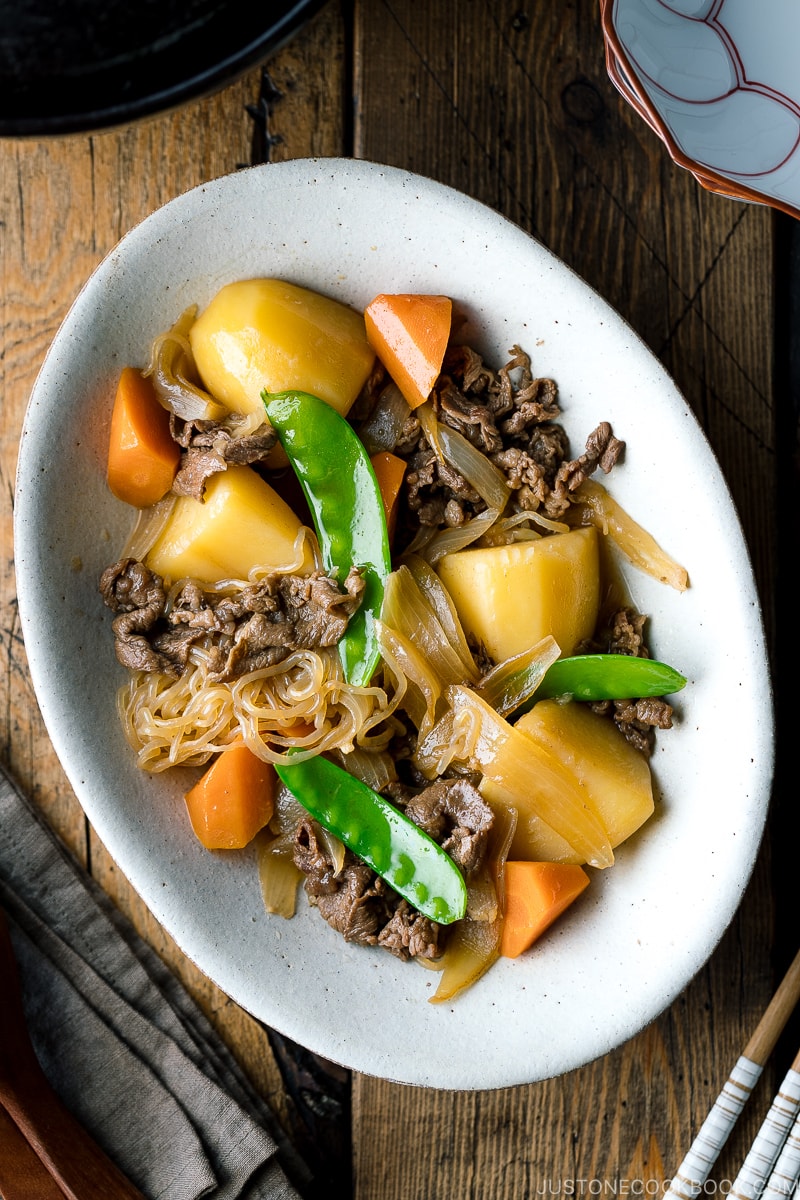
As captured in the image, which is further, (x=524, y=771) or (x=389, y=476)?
(x=389, y=476)

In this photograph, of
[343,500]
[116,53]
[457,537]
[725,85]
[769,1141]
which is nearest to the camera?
[116,53]

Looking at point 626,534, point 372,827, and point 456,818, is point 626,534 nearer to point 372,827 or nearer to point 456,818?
point 456,818

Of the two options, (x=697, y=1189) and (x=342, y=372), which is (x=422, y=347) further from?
(x=697, y=1189)

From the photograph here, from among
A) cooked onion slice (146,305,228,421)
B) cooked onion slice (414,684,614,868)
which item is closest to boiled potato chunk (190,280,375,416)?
cooked onion slice (146,305,228,421)

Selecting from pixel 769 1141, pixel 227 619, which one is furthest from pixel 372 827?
pixel 769 1141

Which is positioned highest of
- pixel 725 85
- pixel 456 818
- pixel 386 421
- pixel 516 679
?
pixel 725 85

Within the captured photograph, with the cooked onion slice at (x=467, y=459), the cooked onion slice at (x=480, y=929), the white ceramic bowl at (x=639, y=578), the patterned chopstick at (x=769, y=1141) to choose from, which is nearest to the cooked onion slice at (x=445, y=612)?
the cooked onion slice at (x=467, y=459)

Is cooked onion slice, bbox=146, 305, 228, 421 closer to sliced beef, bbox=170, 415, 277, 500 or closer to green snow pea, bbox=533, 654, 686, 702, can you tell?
sliced beef, bbox=170, 415, 277, 500
